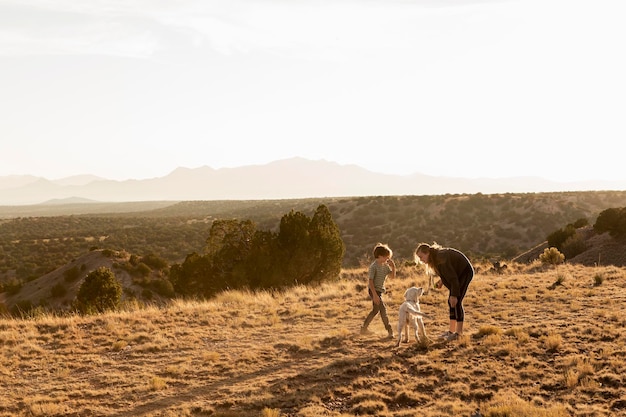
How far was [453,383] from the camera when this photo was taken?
316 inches

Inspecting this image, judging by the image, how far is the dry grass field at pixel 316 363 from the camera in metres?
7.45

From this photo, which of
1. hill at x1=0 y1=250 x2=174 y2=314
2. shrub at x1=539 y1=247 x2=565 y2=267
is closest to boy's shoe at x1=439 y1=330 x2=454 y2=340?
shrub at x1=539 y1=247 x2=565 y2=267

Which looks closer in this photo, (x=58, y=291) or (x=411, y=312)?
(x=411, y=312)

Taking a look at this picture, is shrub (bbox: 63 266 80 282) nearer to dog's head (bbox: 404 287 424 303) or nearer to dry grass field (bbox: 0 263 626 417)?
dry grass field (bbox: 0 263 626 417)

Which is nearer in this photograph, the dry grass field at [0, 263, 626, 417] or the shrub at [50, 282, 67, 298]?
the dry grass field at [0, 263, 626, 417]

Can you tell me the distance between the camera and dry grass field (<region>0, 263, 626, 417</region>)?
745 cm

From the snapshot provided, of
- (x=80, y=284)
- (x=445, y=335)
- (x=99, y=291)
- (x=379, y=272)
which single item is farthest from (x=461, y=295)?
(x=80, y=284)

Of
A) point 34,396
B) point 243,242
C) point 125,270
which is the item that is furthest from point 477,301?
point 125,270

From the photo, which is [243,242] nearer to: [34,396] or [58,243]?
[34,396]

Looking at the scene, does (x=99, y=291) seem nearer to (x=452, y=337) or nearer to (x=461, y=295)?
(x=452, y=337)

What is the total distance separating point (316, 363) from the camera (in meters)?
9.39

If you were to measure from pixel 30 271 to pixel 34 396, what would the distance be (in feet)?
158

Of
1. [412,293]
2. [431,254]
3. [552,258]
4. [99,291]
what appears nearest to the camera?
[412,293]

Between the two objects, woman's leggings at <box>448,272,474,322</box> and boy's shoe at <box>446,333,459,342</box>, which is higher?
woman's leggings at <box>448,272,474,322</box>
